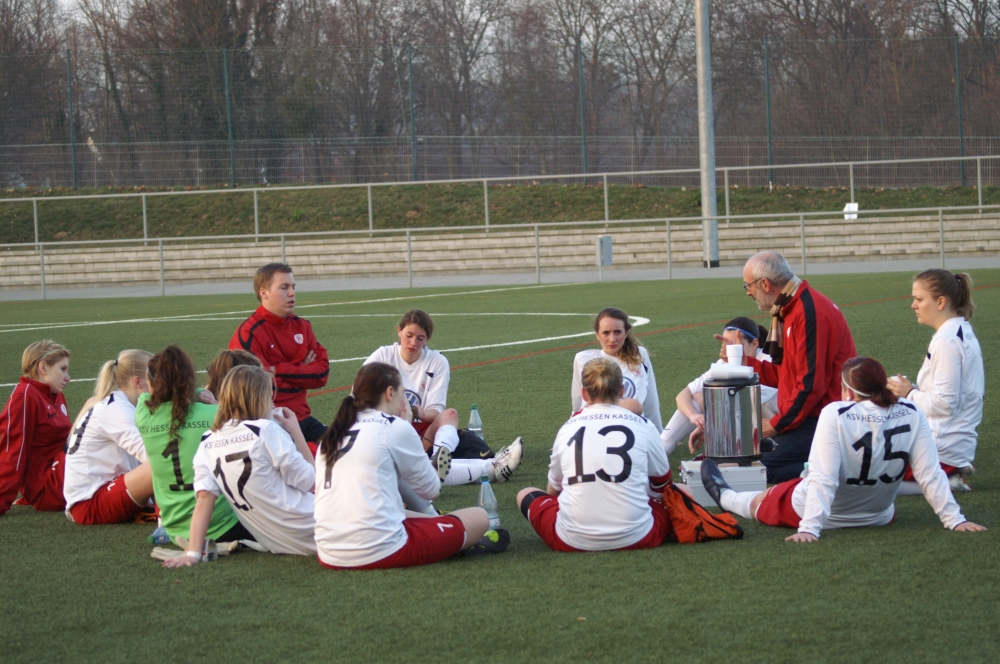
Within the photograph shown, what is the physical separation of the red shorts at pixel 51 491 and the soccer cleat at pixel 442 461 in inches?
79.3

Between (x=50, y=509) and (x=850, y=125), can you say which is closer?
(x=50, y=509)

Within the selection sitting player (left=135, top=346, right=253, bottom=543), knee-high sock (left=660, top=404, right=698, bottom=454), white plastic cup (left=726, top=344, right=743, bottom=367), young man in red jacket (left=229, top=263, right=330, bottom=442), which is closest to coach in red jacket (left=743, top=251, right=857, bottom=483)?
white plastic cup (left=726, top=344, right=743, bottom=367)

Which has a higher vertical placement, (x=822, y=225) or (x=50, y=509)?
(x=822, y=225)

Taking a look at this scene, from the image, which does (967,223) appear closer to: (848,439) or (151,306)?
(151,306)

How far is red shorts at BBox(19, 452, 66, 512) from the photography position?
6.02 meters

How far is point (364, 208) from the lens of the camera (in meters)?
33.7

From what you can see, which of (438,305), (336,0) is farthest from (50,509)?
(336,0)

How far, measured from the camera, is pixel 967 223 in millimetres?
25453

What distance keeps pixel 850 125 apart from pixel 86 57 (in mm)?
25836

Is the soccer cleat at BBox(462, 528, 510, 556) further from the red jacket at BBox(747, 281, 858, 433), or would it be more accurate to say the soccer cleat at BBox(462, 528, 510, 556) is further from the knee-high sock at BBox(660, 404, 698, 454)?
the knee-high sock at BBox(660, 404, 698, 454)

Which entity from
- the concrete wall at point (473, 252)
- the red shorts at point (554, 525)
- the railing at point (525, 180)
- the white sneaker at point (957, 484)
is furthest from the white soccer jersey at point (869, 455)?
the railing at point (525, 180)

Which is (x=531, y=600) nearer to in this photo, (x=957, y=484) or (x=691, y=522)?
(x=691, y=522)

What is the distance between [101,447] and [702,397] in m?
3.38

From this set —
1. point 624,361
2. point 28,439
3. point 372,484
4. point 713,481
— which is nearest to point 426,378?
point 624,361
